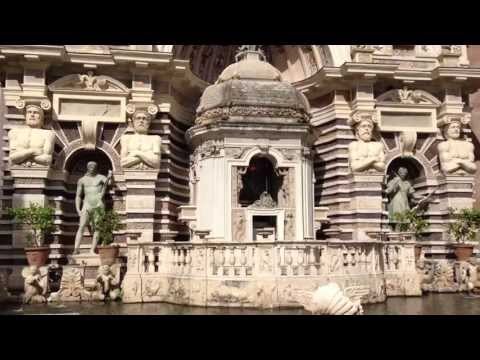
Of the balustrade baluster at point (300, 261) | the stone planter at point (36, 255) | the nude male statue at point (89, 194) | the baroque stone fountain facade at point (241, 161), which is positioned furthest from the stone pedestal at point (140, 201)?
the balustrade baluster at point (300, 261)

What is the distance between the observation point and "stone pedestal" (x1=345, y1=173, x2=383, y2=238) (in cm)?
1596

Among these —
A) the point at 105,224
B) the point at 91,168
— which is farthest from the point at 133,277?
the point at 91,168

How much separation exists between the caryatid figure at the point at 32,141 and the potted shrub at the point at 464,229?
1331cm

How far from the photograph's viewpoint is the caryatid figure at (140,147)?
14570mm

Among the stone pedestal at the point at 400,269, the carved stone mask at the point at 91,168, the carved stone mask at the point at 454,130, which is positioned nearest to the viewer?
the stone pedestal at the point at 400,269

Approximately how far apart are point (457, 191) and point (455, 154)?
132cm

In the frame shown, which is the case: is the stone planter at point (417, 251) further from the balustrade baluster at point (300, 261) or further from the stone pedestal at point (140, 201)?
the stone pedestal at point (140, 201)

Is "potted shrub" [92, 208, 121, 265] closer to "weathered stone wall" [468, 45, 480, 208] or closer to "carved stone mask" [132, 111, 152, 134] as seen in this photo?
"carved stone mask" [132, 111, 152, 134]

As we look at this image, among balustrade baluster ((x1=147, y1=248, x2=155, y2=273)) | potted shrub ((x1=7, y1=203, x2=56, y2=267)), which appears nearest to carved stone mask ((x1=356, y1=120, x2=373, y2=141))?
balustrade baluster ((x1=147, y1=248, x2=155, y2=273))

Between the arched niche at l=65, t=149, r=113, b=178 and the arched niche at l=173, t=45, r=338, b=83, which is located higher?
the arched niche at l=173, t=45, r=338, b=83

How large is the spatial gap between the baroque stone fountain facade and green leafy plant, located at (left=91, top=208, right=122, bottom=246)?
2.21 feet

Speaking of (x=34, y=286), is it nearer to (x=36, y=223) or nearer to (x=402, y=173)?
(x=36, y=223)

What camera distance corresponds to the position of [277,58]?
65.8 feet

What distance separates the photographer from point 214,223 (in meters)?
13.5
